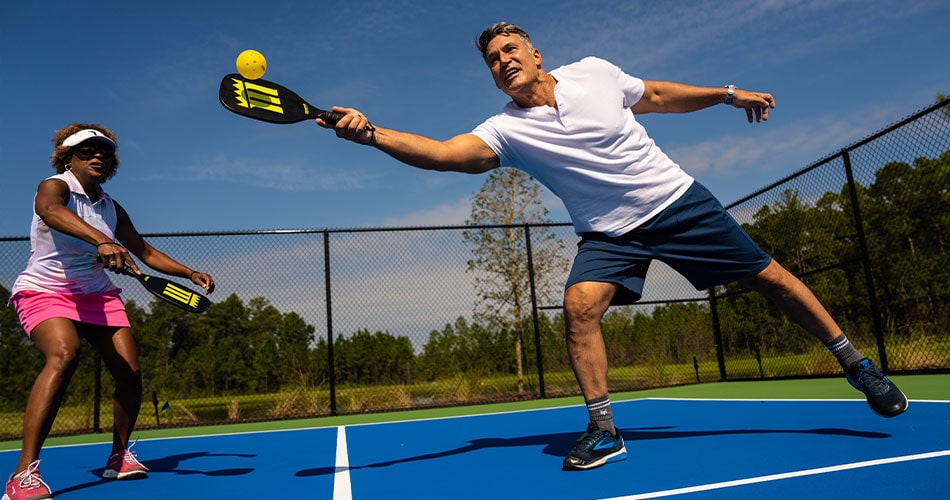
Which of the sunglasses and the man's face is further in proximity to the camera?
the sunglasses

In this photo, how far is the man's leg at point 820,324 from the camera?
117 inches

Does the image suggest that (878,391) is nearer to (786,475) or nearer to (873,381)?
(873,381)

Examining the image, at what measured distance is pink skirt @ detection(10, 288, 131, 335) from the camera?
3.04 m

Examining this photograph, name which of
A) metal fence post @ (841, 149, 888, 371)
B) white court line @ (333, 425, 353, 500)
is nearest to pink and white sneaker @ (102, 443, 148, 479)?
white court line @ (333, 425, 353, 500)

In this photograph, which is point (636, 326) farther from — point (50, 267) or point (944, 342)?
point (50, 267)

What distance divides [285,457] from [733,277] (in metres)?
2.70

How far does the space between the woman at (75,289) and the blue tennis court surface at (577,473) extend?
317mm

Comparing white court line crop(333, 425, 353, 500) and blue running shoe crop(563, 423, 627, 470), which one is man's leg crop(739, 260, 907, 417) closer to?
blue running shoe crop(563, 423, 627, 470)

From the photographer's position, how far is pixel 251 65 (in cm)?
296

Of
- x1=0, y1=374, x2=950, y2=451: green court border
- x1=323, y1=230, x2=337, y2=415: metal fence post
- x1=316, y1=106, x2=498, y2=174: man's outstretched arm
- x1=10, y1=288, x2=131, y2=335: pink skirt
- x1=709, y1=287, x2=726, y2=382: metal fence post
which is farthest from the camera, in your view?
x1=709, y1=287, x2=726, y2=382: metal fence post

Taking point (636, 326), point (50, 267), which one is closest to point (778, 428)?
point (50, 267)

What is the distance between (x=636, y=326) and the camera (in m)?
10.6

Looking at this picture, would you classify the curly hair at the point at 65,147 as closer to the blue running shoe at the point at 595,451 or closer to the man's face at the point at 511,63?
the man's face at the point at 511,63

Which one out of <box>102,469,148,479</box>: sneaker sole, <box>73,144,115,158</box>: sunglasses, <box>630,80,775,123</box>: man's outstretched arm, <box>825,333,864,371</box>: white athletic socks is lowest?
<box>102,469,148,479</box>: sneaker sole
